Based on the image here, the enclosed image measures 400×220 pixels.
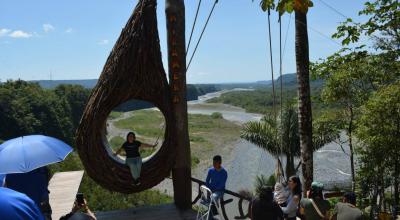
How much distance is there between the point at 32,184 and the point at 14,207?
3.26 meters

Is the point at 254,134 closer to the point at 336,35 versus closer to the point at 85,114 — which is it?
the point at 336,35

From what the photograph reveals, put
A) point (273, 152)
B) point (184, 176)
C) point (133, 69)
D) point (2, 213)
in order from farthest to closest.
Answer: point (273, 152) < point (184, 176) < point (133, 69) < point (2, 213)

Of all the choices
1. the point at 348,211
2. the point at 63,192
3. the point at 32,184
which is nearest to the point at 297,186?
the point at 348,211

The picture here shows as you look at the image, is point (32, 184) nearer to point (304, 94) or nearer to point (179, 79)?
point (179, 79)

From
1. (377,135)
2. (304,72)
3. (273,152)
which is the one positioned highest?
(304,72)

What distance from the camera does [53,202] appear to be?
303 inches

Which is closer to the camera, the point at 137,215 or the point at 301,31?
the point at 137,215

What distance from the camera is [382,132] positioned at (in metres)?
6.94

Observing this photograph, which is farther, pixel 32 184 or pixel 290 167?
pixel 290 167

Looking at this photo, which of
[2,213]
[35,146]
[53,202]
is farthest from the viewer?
[53,202]

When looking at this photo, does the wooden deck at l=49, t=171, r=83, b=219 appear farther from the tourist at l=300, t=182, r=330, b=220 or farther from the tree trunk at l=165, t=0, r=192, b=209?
the tourist at l=300, t=182, r=330, b=220

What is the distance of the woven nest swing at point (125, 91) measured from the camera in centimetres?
652

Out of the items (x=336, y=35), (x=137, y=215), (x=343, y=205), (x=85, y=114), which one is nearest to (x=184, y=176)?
(x=137, y=215)

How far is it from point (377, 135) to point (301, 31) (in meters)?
2.13
